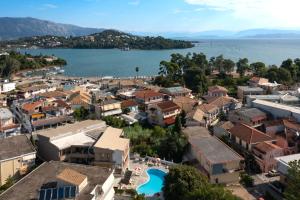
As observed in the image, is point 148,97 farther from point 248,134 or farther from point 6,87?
point 6,87

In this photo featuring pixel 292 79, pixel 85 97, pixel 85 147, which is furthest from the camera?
pixel 292 79

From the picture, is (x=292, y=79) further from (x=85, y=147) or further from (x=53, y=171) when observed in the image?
(x=53, y=171)

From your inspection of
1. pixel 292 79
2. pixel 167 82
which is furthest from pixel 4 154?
pixel 292 79

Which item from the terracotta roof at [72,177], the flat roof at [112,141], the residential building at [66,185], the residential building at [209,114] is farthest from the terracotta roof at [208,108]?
the terracotta roof at [72,177]

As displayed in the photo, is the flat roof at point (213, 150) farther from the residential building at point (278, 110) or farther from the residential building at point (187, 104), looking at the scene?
the residential building at point (187, 104)

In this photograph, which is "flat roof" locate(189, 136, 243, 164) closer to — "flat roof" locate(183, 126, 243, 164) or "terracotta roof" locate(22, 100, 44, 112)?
"flat roof" locate(183, 126, 243, 164)

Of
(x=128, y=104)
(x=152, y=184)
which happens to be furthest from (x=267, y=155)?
(x=128, y=104)

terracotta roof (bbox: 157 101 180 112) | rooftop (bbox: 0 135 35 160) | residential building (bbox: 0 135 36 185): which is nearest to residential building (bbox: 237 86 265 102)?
terracotta roof (bbox: 157 101 180 112)
